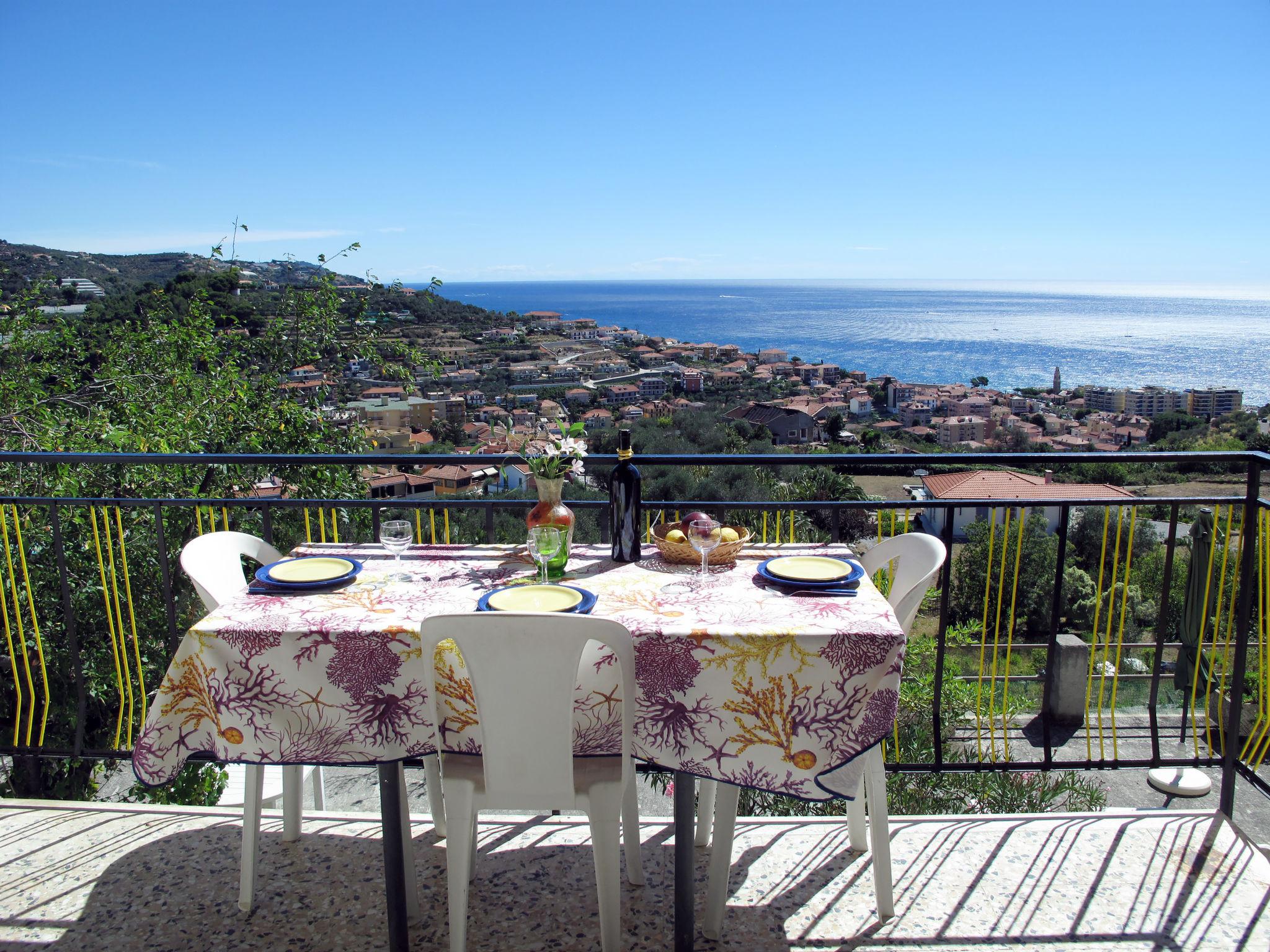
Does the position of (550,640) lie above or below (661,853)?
above

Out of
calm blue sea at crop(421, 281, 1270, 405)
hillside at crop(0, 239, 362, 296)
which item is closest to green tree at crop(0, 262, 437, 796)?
hillside at crop(0, 239, 362, 296)

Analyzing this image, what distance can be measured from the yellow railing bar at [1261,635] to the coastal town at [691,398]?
6.69 m

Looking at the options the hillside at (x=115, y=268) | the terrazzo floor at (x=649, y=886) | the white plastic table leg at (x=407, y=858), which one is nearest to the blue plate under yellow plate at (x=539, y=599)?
the white plastic table leg at (x=407, y=858)

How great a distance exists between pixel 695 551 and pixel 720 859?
0.67m

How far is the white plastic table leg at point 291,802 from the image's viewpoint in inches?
82.4

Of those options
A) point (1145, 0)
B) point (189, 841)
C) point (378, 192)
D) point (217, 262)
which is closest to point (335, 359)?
point (217, 262)

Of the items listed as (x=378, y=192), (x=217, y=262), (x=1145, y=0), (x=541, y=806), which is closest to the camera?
(x=541, y=806)

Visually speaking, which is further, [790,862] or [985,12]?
[985,12]

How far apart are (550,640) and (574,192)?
131 ft

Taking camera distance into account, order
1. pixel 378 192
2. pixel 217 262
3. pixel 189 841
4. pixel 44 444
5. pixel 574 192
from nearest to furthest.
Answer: pixel 189 841
pixel 44 444
pixel 217 262
pixel 378 192
pixel 574 192

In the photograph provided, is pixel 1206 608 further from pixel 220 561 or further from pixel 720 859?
pixel 220 561

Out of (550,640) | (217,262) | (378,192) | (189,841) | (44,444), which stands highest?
(378,192)

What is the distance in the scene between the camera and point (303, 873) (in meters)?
2.03

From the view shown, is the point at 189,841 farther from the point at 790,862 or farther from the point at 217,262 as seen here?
the point at 217,262
